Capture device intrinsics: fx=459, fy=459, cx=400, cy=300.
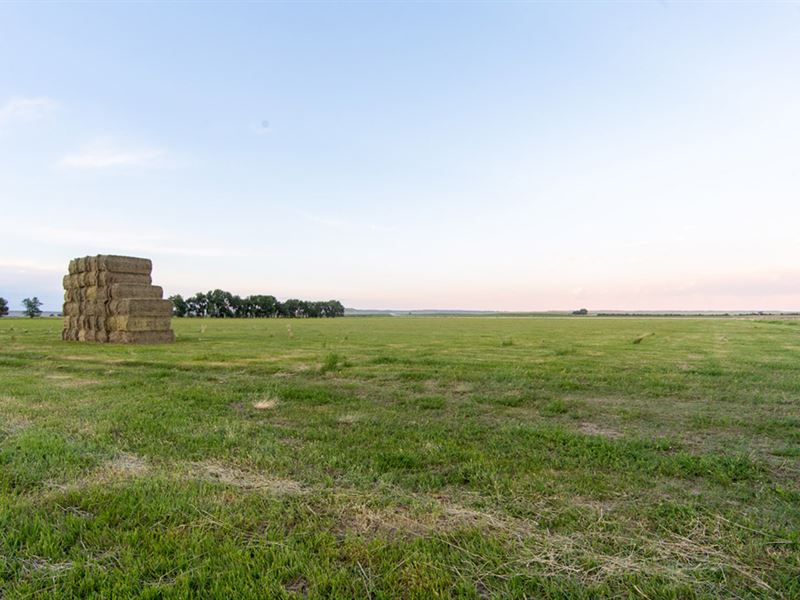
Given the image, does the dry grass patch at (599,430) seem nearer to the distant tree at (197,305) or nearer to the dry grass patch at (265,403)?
the dry grass patch at (265,403)

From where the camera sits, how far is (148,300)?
62.2 feet

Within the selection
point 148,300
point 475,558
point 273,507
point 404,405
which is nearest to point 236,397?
point 404,405

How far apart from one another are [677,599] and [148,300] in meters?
20.4

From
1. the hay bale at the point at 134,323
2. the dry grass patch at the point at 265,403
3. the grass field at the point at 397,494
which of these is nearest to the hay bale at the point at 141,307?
the hay bale at the point at 134,323

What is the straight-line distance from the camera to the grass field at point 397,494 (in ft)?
8.45

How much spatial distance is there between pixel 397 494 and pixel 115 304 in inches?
757

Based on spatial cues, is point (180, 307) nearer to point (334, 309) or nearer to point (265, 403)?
point (334, 309)

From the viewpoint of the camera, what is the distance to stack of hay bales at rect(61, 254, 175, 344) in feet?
60.7

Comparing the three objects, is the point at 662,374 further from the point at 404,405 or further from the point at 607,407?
the point at 404,405

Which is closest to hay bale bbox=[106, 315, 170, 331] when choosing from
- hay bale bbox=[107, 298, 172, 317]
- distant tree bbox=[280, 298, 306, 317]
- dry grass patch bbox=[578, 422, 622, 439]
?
hay bale bbox=[107, 298, 172, 317]

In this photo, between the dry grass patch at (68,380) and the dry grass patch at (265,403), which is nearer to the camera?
the dry grass patch at (265,403)

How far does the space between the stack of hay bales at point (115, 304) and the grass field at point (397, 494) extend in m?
11.6

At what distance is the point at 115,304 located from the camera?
61.9 feet

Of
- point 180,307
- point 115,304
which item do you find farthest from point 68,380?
point 180,307
